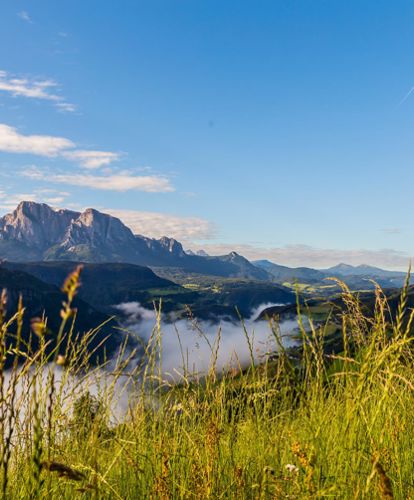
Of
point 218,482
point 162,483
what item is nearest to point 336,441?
point 218,482

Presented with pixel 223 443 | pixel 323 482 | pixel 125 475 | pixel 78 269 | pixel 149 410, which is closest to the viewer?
pixel 78 269

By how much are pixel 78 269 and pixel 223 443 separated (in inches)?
127

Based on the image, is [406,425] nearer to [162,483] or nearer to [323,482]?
[323,482]

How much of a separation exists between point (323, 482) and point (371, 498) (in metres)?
0.36

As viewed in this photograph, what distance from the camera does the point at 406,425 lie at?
3992 millimetres

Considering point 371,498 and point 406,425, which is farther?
point 406,425

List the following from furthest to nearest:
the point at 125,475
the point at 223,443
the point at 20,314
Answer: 1. the point at 223,443
2. the point at 125,475
3. the point at 20,314

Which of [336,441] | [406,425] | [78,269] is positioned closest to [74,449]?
[336,441]

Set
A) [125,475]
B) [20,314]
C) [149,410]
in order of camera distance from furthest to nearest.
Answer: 1. [149,410]
2. [125,475]
3. [20,314]

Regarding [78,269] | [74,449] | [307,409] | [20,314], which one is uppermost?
[78,269]

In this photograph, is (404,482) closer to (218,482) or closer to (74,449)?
(218,482)

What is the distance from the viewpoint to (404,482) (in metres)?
2.94

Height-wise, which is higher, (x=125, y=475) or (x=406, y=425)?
(x=406, y=425)

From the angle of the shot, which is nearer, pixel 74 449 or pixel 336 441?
pixel 336 441
